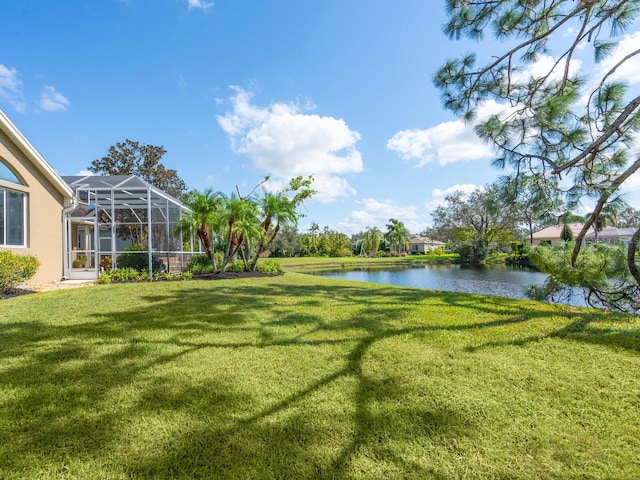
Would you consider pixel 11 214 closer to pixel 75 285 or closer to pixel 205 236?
pixel 75 285

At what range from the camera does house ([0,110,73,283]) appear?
8.01 metres

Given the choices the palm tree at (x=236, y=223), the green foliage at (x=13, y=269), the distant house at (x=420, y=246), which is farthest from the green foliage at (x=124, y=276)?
the distant house at (x=420, y=246)

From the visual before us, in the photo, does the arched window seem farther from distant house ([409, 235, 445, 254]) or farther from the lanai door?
distant house ([409, 235, 445, 254])

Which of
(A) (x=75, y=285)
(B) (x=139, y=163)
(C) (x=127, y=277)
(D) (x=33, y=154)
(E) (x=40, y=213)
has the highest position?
(B) (x=139, y=163)

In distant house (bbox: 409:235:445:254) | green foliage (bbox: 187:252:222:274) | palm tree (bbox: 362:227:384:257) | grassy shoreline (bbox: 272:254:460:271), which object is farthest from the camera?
distant house (bbox: 409:235:445:254)

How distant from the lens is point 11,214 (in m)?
8.16

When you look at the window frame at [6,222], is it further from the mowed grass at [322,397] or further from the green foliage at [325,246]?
the green foliage at [325,246]

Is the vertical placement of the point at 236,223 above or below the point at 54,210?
below

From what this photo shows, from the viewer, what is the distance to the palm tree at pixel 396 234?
179ft

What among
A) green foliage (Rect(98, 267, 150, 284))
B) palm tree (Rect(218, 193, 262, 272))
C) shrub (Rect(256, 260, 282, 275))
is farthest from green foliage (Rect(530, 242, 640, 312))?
green foliage (Rect(98, 267, 150, 284))

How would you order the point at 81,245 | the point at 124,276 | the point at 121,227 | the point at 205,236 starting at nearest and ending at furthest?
the point at 124,276
the point at 205,236
the point at 81,245
the point at 121,227

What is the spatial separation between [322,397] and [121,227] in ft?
56.8

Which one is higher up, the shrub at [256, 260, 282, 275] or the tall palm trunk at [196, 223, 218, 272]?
the tall palm trunk at [196, 223, 218, 272]

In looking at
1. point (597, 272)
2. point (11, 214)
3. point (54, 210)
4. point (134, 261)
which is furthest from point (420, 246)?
point (11, 214)
